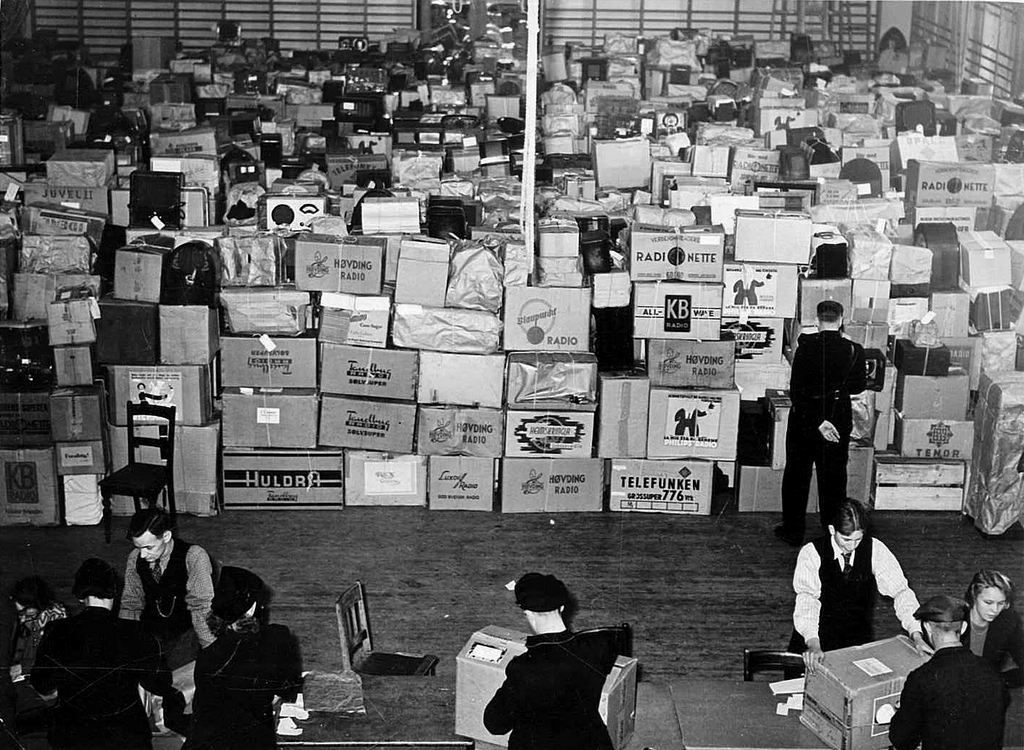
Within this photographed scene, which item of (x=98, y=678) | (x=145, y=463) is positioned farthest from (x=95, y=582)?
(x=145, y=463)

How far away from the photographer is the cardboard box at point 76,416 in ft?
24.6

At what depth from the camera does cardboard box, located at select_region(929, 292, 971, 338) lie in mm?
8188

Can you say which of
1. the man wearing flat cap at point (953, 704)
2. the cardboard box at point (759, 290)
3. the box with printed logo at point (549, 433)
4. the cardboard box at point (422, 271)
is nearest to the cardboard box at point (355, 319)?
the cardboard box at point (422, 271)

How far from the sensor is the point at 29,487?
752 cm

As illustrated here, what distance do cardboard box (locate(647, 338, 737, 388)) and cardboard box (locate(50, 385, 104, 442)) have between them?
9.86 ft

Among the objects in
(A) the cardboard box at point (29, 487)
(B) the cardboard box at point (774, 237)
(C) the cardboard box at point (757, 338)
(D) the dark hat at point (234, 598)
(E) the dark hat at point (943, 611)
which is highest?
(B) the cardboard box at point (774, 237)

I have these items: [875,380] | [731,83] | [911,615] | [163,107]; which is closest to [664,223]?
[875,380]

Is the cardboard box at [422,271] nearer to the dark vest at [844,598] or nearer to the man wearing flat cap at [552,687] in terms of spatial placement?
the dark vest at [844,598]

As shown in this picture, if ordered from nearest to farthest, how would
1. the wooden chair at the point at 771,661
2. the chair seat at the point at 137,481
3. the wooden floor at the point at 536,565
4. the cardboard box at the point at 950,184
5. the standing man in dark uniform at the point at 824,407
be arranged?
the wooden chair at the point at 771,661, the wooden floor at the point at 536,565, the chair seat at the point at 137,481, the standing man in dark uniform at the point at 824,407, the cardboard box at the point at 950,184

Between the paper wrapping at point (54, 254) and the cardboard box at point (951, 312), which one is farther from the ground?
the paper wrapping at point (54, 254)

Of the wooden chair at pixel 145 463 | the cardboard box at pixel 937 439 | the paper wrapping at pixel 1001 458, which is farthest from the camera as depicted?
the cardboard box at pixel 937 439

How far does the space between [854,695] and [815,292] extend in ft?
13.8

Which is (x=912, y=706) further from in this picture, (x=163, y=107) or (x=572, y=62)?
(x=572, y=62)

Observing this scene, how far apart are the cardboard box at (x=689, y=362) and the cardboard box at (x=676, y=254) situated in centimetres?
36
